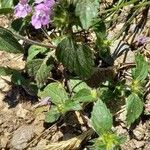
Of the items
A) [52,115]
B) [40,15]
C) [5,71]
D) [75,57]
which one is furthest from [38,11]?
[52,115]

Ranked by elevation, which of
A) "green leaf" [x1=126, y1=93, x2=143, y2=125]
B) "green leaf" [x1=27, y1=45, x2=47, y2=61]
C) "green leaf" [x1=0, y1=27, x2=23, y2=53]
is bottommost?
"green leaf" [x1=126, y1=93, x2=143, y2=125]

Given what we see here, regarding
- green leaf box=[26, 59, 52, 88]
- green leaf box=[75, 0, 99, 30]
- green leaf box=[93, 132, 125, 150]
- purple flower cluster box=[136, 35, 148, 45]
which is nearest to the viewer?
green leaf box=[75, 0, 99, 30]

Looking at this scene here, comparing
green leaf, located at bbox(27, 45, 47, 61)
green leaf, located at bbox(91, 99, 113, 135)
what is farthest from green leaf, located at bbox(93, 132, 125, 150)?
green leaf, located at bbox(27, 45, 47, 61)

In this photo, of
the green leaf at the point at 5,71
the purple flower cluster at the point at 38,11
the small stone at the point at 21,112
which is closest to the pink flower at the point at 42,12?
the purple flower cluster at the point at 38,11

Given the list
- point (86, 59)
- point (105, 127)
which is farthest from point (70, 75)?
point (105, 127)

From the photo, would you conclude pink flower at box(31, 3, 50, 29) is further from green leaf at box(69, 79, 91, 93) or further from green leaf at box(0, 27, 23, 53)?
green leaf at box(69, 79, 91, 93)

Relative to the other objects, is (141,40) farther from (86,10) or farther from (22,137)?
(22,137)

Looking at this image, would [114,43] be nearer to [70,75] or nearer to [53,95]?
[70,75]
